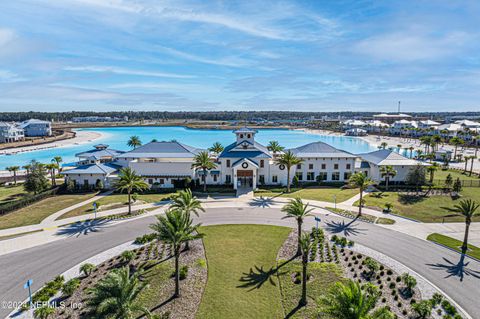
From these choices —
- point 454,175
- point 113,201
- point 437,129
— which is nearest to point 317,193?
point 113,201

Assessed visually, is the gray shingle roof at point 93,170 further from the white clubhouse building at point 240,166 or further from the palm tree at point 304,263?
the palm tree at point 304,263

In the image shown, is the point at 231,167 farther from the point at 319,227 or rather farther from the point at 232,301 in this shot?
the point at 232,301

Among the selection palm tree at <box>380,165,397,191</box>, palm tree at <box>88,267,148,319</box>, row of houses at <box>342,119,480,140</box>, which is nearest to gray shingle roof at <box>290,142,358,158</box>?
palm tree at <box>380,165,397,191</box>

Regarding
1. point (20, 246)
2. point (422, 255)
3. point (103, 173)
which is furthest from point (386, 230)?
point (103, 173)

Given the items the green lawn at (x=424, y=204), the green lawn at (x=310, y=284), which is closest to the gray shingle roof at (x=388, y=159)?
the green lawn at (x=424, y=204)

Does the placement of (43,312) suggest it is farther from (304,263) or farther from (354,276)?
(354,276)

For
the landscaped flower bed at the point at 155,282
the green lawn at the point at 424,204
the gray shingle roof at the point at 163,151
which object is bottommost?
the landscaped flower bed at the point at 155,282
